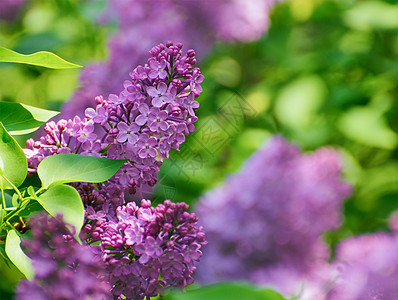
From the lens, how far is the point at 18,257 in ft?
1.19

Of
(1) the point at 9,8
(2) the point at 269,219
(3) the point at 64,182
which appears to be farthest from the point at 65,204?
(1) the point at 9,8

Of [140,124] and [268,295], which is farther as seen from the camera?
[140,124]

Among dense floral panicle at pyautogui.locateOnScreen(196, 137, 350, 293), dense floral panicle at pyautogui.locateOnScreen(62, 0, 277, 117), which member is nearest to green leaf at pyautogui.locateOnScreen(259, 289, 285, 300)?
dense floral panicle at pyautogui.locateOnScreen(62, 0, 277, 117)

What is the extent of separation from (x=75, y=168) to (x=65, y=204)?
43 mm

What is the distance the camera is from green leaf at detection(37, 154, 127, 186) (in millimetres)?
391

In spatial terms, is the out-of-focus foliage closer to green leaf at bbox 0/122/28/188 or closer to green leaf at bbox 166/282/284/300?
green leaf at bbox 0/122/28/188

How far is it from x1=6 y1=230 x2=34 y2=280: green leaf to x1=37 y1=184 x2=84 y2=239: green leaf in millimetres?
32

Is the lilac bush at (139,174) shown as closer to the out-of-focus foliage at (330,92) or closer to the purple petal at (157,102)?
the purple petal at (157,102)

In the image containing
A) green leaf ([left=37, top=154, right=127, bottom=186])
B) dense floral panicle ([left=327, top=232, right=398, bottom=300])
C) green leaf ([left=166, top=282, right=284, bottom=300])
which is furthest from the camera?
dense floral panicle ([left=327, top=232, right=398, bottom=300])

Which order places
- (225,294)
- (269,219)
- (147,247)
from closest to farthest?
(225,294) < (147,247) < (269,219)

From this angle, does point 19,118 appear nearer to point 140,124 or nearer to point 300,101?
point 140,124

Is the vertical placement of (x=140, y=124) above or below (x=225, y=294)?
above

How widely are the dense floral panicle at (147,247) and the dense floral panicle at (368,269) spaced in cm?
30

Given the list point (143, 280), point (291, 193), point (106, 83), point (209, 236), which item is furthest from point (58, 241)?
point (291, 193)
